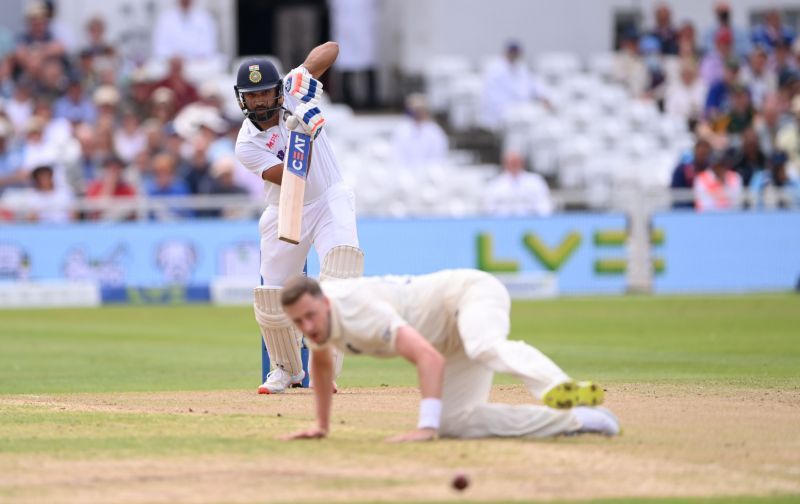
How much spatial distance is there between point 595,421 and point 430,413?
956 millimetres

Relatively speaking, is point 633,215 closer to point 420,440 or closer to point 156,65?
point 156,65

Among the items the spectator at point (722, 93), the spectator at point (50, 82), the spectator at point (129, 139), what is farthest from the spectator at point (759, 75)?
the spectator at point (50, 82)

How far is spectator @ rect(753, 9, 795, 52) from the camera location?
93.4 feet

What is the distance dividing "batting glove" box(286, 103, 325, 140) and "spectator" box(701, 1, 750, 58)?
1907 centimetres

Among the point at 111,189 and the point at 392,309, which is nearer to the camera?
the point at 392,309

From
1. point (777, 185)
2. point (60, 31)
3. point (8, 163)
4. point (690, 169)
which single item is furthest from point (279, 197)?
point (60, 31)

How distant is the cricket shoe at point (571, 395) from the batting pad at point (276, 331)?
3261 millimetres

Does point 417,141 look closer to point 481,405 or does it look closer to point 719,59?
point 719,59

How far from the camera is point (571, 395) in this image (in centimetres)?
756

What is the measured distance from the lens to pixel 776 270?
2291 centimetres

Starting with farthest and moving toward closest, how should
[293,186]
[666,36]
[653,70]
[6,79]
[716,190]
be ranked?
[666,36] < [653,70] < [6,79] < [716,190] < [293,186]

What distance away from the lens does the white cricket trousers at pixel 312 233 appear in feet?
34.2

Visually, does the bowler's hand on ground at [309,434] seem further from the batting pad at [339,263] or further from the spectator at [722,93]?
the spectator at [722,93]

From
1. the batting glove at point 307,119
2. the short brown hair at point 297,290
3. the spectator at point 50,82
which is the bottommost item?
the short brown hair at point 297,290
